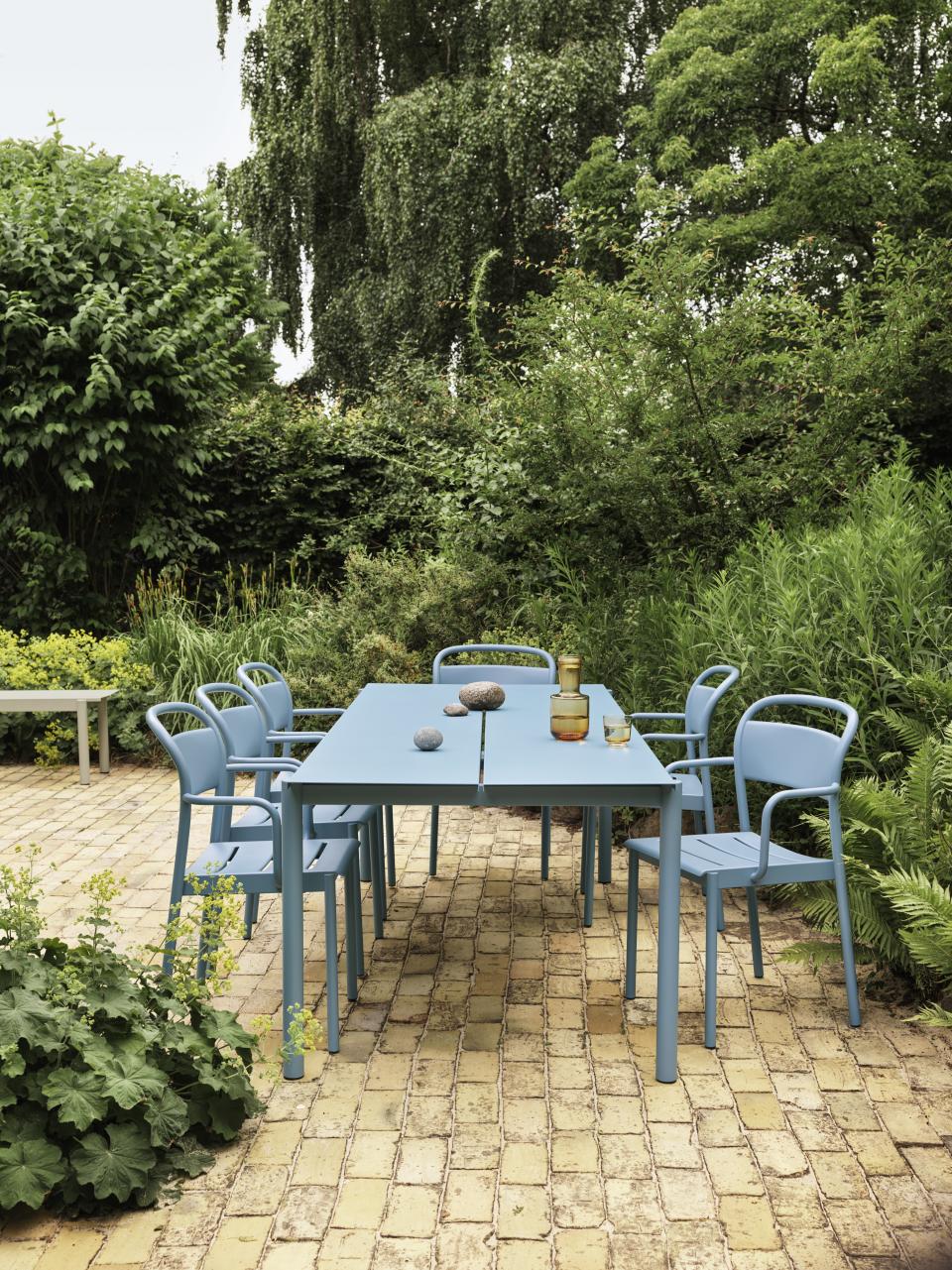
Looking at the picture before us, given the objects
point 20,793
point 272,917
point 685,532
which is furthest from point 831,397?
point 20,793

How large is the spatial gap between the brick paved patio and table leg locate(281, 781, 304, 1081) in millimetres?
227

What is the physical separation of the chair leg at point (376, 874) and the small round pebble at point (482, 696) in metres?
0.64

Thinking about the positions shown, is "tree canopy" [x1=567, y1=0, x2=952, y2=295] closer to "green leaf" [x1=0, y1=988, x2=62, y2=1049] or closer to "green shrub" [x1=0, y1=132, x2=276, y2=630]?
"green shrub" [x1=0, y1=132, x2=276, y2=630]

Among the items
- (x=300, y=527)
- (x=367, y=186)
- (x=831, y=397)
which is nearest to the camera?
(x=831, y=397)

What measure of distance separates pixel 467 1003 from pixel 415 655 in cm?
379

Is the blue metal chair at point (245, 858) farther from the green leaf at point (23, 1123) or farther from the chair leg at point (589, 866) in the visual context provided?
the chair leg at point (589, 866)

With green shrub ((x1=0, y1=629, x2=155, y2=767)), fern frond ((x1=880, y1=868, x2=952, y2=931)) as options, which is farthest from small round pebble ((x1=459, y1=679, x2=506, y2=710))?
green shrub ((x1=0, y1=629, x2=155, y2=767))

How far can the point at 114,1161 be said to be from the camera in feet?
8.40

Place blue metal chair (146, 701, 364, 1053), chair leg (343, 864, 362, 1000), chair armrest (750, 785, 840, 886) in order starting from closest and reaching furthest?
chair armrest (750, 785, 840, 886) → blue metal chair (146, 701, 364, 1053) → chair leg (343, 864, 362, 1000)

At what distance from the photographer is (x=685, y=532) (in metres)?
7.12

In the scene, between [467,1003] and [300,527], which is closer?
[467,1003]

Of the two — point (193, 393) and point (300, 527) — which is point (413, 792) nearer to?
point (193, 393)

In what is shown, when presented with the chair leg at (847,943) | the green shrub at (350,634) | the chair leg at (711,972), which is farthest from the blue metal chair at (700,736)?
the green shrub at (350,634)

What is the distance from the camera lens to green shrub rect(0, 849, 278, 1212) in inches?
99.3
